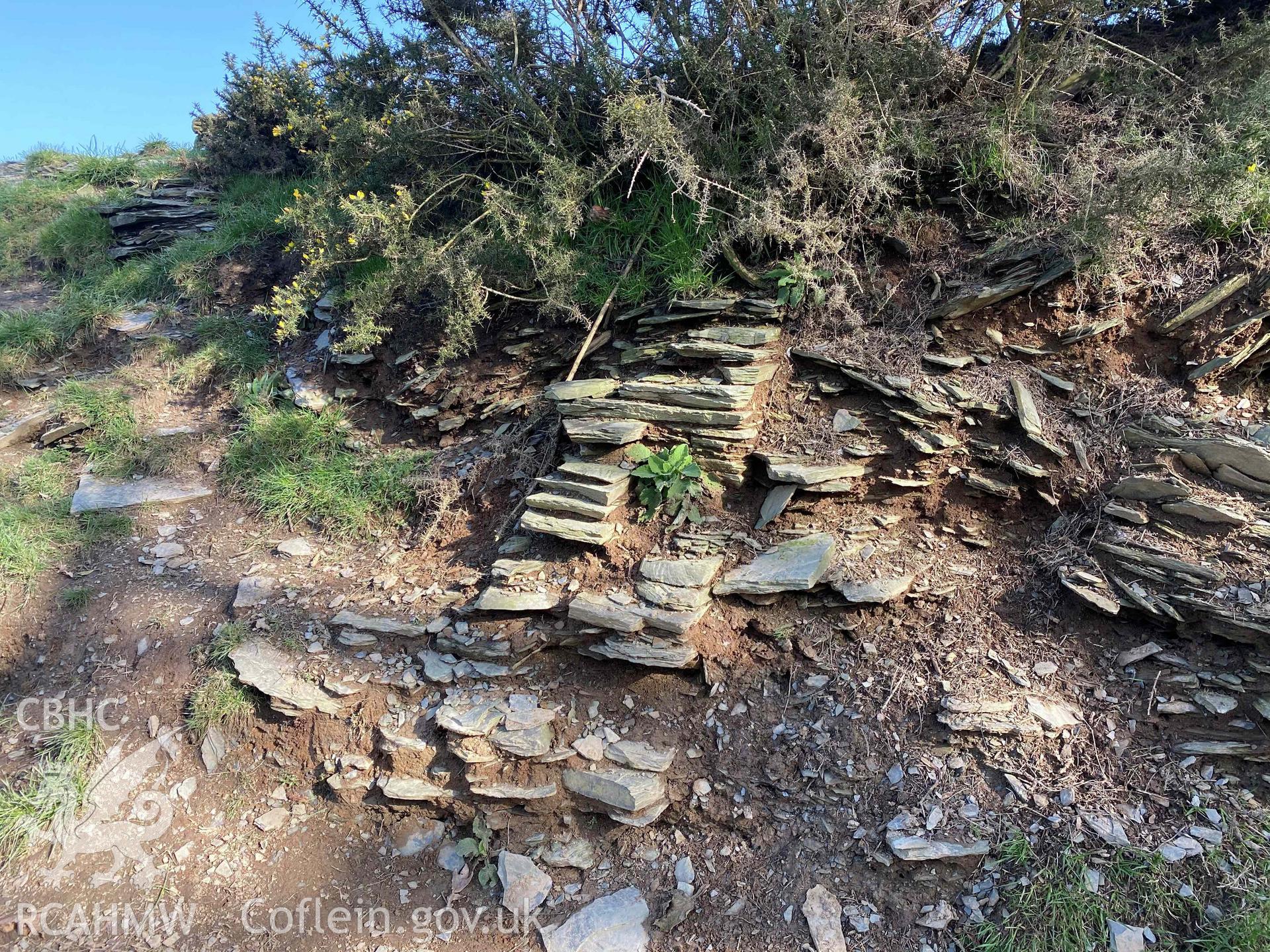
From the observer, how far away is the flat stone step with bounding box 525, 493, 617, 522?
3443 mm

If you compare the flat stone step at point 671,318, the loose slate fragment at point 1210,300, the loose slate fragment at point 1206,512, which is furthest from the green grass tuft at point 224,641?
the loose slate fragment at point 1210,300

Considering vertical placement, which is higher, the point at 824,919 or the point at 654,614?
the point at 654,614

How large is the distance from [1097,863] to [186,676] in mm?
4009

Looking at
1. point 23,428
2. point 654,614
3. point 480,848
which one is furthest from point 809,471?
point 23,428

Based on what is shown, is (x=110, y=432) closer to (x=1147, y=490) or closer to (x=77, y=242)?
(x=77, y=242)

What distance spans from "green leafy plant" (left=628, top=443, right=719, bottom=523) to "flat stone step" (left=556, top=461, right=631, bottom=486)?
8 cm

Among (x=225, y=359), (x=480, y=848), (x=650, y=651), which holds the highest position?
(x=225, y=359)

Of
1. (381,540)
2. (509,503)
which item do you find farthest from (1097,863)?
(381,540)

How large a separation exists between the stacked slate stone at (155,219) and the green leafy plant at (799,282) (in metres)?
6.14

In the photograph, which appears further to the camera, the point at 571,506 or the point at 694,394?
the point at 694,394

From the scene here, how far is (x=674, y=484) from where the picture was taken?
11.4ft

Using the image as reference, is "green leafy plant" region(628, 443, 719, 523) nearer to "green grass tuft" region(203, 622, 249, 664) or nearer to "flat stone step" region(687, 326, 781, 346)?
"flat stone step" region(687, 326, 781, 346)

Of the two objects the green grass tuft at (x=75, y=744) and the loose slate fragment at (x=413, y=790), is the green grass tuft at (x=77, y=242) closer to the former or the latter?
the green grass tuft at (x=75, y=744)

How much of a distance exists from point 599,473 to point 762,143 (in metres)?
2.06
